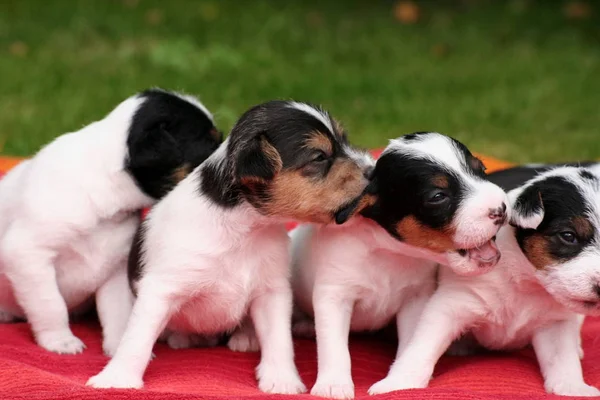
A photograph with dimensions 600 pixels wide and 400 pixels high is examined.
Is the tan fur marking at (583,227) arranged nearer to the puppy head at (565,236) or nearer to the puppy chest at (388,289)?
the puppy head at (565,236)

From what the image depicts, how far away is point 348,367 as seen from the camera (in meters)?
4.89

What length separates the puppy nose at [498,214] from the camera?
4520 millimetres

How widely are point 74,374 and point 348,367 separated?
4.73ft

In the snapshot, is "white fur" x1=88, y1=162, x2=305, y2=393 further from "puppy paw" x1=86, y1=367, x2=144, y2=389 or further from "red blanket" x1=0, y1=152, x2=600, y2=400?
"red blanket" x1=0, y1=152, x2=600, y2=400

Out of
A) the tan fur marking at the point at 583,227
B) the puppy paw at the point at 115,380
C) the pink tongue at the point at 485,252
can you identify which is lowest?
the puppy paw at the point at 115,380

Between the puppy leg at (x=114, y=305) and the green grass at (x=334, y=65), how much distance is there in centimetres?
397

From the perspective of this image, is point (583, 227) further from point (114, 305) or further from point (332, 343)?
point (114, 305)

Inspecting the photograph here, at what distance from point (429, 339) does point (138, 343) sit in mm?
1471

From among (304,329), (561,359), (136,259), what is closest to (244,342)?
(304,329)

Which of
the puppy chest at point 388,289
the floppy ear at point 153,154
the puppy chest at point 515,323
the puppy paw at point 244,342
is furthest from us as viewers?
the puppy paw at point 244,342

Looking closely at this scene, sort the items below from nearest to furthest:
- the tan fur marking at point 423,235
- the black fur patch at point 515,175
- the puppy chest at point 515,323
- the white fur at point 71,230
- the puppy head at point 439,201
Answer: the puppy head at point 439,201 < the tan fur marking at point 423,235 < the puppy chest at point 515,323 < the white fur at point 71,230 < the black fur patch at point 515,175

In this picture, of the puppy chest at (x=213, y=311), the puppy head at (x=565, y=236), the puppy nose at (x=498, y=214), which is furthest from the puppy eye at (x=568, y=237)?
the puppy chest at (x=213, y=311)

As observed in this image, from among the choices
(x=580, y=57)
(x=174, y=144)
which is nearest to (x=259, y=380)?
(x=174, y=144)

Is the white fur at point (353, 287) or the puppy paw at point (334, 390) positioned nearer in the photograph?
the puppy paw at point (334, 390)
